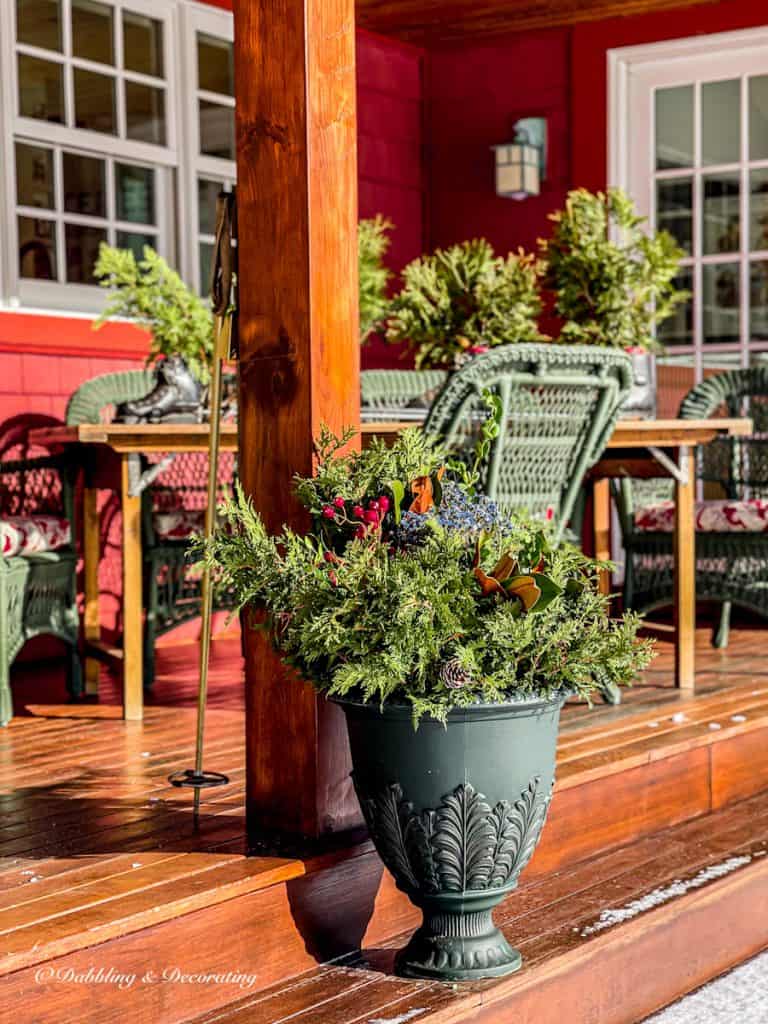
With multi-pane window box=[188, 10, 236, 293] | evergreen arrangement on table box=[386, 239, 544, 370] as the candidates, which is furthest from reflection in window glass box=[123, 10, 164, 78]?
evergreen arrangement on table box=[386, 239, 544, 370]

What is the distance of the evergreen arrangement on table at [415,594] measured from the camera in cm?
220

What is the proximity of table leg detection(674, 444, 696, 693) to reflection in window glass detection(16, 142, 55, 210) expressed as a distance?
2.41m

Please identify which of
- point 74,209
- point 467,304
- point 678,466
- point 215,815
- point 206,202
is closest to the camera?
point 215,815

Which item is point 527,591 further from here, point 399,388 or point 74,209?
point 74,209

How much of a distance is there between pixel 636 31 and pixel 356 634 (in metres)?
4.98

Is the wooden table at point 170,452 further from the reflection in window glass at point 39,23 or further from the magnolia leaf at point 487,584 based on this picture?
the reflection in window glass at point 39,23

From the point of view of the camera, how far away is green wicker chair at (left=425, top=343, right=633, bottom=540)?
3.32m

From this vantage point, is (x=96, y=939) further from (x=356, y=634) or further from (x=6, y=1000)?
(x=356, y=634)

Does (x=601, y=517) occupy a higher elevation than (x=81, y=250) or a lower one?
lower

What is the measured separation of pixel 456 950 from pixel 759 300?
459 centimetres

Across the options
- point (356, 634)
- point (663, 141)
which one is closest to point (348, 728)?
point (356, 634)

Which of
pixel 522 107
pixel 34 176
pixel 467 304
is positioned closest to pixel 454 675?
pixel 467 304

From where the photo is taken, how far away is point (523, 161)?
6.64m

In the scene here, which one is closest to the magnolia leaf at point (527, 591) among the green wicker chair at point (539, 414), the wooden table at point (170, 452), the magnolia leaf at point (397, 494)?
the magnolia leaf at point (397, 494)
